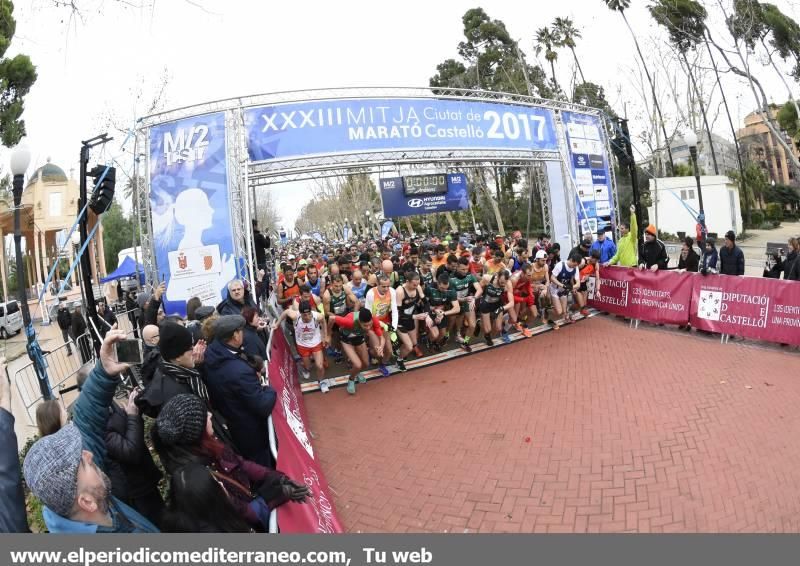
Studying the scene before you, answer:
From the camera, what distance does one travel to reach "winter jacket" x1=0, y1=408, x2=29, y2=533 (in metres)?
2.01

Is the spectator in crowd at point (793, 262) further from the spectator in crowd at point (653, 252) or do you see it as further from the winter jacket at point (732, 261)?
the spectator in crowd at point (653, 252)

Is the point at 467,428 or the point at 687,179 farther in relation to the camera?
the point at 687,179

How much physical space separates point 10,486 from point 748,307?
30.6 feet

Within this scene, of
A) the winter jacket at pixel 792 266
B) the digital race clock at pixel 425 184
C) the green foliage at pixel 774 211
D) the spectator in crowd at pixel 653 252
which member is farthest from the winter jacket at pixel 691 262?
the green foliage at pixel 774 211

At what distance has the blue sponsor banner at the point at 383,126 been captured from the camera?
8978 mm

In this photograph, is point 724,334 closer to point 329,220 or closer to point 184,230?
point 184,230

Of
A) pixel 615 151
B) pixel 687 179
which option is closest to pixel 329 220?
pixel 687 179

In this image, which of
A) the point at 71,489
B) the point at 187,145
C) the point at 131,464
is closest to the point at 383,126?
the point at 187,145

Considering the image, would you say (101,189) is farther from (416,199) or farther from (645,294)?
(416,199)

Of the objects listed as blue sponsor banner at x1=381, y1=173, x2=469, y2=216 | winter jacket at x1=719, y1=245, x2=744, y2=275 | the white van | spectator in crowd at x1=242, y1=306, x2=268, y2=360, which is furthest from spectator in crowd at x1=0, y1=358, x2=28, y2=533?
the white van

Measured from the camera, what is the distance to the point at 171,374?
2873 mm

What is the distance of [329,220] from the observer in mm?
68812

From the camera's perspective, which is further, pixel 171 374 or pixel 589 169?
pixel 589 169
